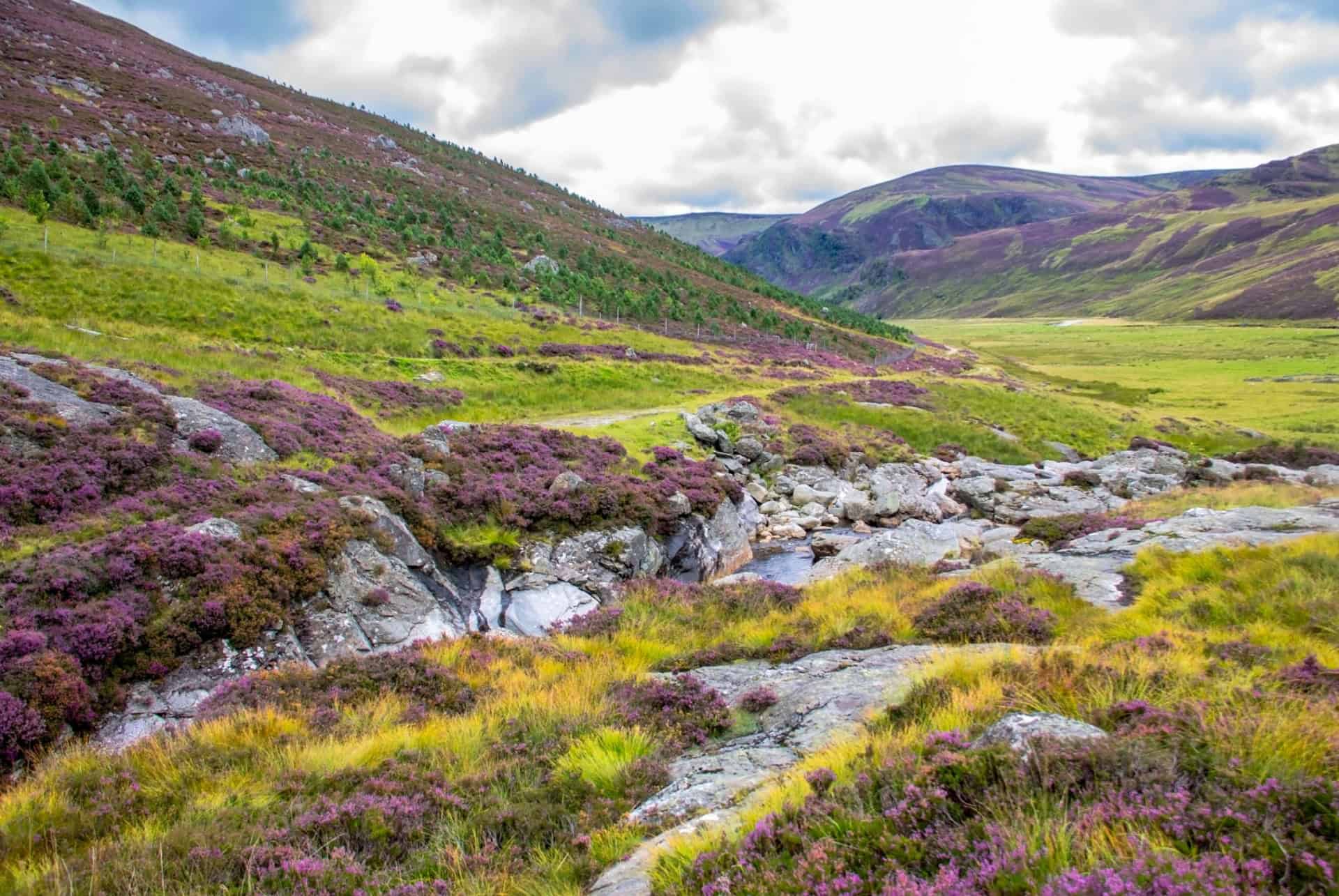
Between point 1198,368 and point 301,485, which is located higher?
point 301,485

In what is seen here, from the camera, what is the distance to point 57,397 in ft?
47.5

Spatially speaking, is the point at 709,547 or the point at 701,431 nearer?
the point at 709,547

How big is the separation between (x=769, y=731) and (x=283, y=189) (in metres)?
80.1

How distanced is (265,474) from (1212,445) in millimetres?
51752

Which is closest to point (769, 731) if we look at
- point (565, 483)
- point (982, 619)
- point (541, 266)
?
point (982, 619)

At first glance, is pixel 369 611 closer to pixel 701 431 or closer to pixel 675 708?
pixel 675 708

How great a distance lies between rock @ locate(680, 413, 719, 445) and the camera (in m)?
30.7

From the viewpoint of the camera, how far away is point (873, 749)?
4836 mm

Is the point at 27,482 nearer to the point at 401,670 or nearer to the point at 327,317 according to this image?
the point at 401,670

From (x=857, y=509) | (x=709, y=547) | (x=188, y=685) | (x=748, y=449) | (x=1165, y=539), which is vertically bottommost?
(x=857, y=509)

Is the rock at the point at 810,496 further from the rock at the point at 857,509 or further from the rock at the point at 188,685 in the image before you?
the rock at the point at 188,685

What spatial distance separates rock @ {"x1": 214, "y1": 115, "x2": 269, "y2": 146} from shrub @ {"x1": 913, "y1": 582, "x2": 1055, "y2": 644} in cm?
9412

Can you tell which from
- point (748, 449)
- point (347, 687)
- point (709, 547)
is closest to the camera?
point (347, 687)

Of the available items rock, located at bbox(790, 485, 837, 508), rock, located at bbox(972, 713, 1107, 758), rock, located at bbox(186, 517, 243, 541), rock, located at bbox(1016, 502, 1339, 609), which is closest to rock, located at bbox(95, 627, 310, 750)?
rock, located at bbox(186, 517, 243, 541)
